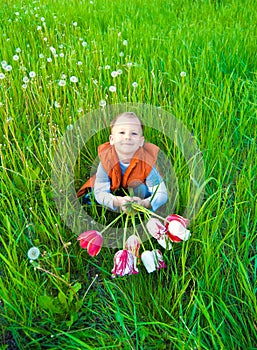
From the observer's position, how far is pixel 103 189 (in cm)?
163

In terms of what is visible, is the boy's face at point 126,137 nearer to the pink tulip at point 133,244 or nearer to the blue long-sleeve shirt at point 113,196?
the blue long-sleeve shirt at point 113,196

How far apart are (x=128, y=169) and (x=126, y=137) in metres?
0.12

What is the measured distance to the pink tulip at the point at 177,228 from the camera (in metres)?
1.37

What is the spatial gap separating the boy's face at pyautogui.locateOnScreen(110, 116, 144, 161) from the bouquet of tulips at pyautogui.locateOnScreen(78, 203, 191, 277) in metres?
0.25


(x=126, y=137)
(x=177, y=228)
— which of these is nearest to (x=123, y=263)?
(x=177, y=228)

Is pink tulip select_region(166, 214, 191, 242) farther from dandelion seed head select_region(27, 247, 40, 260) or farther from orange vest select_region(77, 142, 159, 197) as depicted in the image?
dandelion seed head select_region(27, 247, 40, 260)

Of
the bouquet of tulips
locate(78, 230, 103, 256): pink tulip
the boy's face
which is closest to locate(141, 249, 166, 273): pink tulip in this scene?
the bouquet of tulips

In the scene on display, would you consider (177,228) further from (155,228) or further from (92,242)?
(92,242)

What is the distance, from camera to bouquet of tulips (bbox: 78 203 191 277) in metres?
1.33

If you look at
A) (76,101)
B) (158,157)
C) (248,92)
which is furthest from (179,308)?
(248,92)

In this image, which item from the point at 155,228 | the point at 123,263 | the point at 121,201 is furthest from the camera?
the point at 121,201

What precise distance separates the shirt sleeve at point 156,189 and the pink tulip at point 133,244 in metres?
0.19

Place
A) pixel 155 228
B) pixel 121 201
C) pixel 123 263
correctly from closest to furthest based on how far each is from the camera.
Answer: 1. pixel 123 263
2. pixel 155 228
3. pixel 121 201

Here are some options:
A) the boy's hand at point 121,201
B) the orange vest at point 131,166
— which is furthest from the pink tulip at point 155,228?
the orange vest at point 131,166
